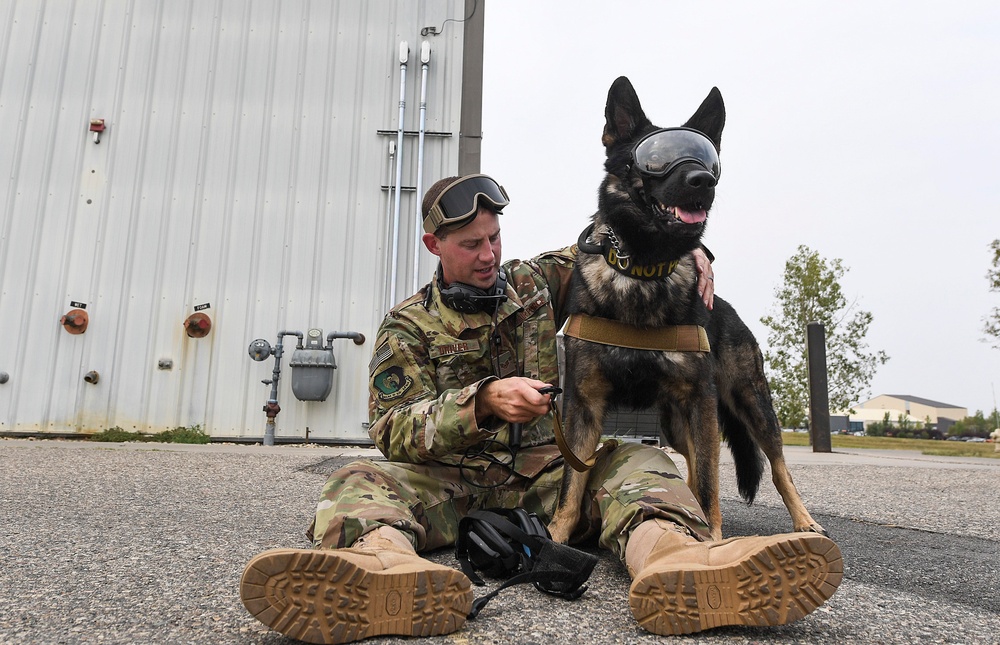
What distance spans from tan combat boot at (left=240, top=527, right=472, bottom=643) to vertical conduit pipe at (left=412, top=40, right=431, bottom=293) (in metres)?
6.43

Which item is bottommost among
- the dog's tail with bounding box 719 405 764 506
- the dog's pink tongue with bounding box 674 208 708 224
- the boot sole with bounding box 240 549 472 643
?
the boot sole with bounding box 240 549 472 643

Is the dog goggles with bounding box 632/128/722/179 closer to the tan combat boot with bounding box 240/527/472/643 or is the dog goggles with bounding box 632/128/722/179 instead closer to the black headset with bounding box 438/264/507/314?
the black headset with bounding box 438/264/507/314

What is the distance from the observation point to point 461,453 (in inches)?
89.3

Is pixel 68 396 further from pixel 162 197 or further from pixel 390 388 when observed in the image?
pixel 390 388

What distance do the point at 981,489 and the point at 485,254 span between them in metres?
4.75

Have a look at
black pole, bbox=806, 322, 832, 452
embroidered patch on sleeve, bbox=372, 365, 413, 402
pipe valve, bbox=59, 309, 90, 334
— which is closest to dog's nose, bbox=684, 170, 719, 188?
embroidered patch on sleeve, bbox=372, 365, 413, 402

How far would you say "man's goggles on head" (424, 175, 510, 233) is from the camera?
2346 mm

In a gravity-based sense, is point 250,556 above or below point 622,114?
below

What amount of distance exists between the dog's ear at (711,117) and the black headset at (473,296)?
35.1 inches

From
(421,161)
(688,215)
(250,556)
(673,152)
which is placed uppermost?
(421,161)

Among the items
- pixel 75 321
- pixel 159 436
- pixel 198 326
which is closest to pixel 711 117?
pixel 198 326

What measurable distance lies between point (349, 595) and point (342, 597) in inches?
0.6

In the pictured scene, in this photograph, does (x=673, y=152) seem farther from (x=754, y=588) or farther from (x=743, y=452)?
(x=743, y=452)

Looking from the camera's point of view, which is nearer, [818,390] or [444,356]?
[444,356]
